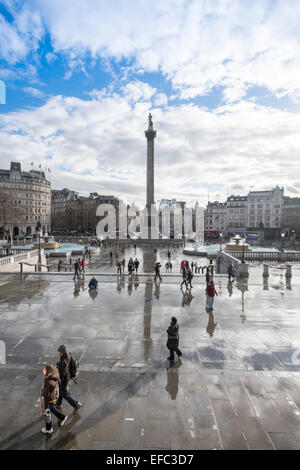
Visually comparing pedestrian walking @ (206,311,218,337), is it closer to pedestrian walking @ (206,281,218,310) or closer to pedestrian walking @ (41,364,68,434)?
pedestrian walking @ (206,281,218,310)

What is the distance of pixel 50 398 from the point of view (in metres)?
5.38

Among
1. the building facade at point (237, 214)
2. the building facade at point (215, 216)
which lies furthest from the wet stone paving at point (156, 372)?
the building facade at point (215, 216)

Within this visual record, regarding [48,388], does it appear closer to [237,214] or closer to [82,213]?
[237,214]

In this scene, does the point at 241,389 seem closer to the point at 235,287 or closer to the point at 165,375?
the point at 165,375

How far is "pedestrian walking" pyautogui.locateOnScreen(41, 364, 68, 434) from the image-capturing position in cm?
529

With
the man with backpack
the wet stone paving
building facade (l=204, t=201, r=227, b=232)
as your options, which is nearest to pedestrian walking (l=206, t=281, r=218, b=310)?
the wet stone paving

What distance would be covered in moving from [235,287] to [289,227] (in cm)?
10125

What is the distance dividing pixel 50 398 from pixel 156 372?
2.99 m

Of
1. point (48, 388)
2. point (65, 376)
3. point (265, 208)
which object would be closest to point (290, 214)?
point (265, 208)

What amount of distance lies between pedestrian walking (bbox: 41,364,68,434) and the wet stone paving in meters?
0.16

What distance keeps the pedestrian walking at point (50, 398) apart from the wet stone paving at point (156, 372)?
164 mm
